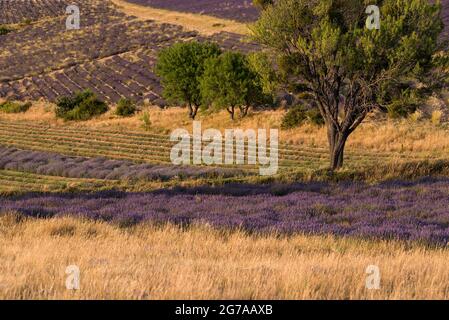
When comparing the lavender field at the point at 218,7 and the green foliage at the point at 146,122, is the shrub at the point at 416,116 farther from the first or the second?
the lavender field at the point at 218,7

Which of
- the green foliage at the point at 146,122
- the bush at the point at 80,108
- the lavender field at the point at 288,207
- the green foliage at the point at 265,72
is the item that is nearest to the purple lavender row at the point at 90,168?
the green foliage at the point at 265,72

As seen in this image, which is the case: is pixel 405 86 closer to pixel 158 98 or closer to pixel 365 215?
pixel 365 215

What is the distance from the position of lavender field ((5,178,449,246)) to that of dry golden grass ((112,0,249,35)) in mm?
72837

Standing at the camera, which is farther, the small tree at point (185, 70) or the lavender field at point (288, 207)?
the small tree at point (185, 70)

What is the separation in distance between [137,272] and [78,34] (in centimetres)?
10463

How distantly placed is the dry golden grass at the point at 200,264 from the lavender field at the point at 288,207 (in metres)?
1.11

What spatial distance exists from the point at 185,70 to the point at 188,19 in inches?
2212

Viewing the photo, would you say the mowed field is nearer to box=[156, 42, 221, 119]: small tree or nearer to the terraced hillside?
box=[156, 42, 221, 119]: small tree

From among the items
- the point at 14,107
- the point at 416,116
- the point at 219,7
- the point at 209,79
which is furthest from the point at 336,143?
the point at 219,7

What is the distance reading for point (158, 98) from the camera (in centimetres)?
6712

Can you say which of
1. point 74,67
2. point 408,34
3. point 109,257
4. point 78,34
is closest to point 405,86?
point 408,34

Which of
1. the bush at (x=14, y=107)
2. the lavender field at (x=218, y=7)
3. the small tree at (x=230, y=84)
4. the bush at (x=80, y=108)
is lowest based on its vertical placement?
the bush at (x=14, y=107)

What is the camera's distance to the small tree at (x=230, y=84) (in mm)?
51750

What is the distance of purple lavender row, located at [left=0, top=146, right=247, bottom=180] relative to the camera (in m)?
28.8
